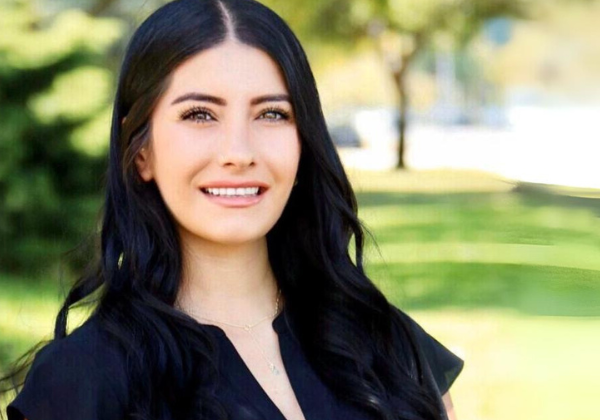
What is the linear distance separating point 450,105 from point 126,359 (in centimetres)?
688

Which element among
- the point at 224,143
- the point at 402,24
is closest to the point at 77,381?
the point at 224,143

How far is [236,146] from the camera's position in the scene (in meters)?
1.64

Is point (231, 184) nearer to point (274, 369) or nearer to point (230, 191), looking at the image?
point (230, 191)

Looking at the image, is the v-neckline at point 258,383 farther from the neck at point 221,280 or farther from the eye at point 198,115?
the eye at point 198,115

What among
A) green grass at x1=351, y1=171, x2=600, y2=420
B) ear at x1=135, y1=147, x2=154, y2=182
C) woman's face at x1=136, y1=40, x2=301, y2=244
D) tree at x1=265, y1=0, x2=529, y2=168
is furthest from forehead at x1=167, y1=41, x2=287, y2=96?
tree at x1=265, y1=0, x2=529, y2=168

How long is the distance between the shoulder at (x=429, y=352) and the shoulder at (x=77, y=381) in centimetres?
53

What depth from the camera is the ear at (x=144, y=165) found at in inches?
68.2

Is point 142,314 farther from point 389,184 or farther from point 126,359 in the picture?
point 389,184

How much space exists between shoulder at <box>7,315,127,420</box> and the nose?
12.3 inches

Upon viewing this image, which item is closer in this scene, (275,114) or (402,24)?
(275,114)

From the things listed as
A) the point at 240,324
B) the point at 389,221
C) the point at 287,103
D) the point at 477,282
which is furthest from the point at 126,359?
the point at 389,221

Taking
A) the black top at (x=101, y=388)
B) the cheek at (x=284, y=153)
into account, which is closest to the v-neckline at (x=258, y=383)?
the black top at (x=101, y=388)

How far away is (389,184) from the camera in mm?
8383

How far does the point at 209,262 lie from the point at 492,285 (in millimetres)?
6001
